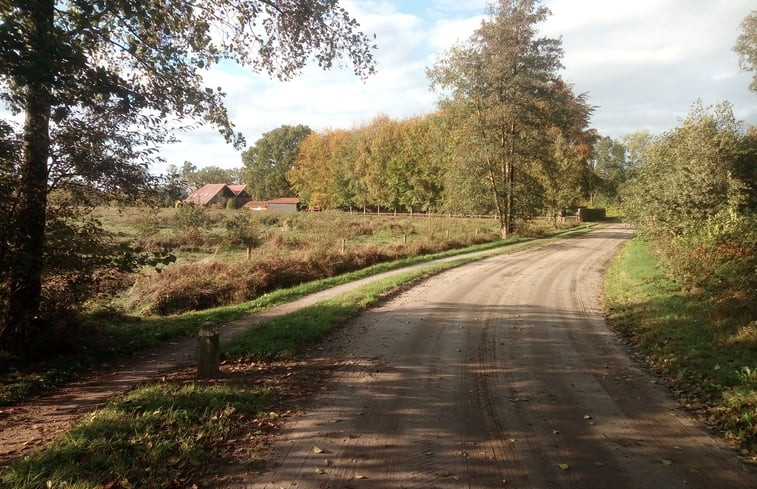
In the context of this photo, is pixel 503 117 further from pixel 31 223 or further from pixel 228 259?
pixel 31 223

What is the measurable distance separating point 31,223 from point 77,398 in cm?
269

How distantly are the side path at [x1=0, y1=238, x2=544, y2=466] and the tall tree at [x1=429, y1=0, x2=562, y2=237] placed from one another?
24.8 meters

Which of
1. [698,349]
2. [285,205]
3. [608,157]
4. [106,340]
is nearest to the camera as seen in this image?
[698,349]

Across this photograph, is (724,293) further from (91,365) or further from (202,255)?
(202,255)

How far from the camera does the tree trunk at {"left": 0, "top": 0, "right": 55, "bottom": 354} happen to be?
19.3 ft

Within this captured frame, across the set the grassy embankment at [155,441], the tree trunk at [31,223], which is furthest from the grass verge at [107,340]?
the grassy embankment at [155,441]

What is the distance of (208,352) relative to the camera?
20.3ft

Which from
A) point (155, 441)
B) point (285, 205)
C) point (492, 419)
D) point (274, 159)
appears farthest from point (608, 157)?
point (155, 441)

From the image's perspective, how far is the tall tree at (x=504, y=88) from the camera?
2928cm

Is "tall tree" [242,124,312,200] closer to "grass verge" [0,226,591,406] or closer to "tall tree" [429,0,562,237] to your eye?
"tall tree" [429,0,562,237]

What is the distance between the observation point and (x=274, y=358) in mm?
7234

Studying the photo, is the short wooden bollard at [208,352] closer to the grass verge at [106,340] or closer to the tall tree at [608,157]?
the grass verge at [106,340]

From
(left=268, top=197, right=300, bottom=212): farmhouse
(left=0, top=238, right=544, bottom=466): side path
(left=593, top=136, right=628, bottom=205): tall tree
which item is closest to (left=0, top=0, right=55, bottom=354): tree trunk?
(left=0, top=238, right=544, bottom=466): side path

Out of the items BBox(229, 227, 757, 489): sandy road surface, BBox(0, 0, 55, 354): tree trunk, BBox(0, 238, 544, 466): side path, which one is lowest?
BBox(229, 227, 757, 489): sandy road surface
